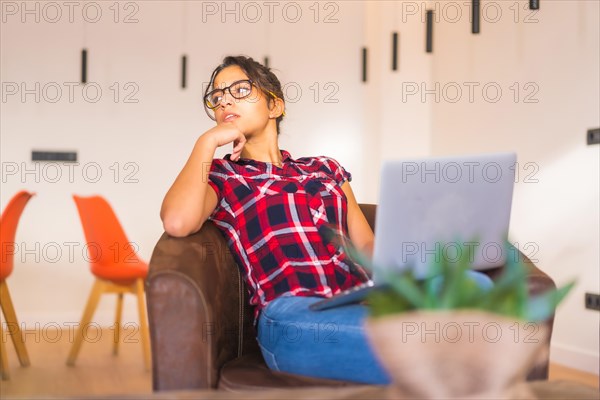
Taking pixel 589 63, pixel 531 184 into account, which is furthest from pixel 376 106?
pixel 589 63

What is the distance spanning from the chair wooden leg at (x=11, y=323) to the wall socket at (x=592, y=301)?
2.79 meters

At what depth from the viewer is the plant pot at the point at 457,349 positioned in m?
0.55

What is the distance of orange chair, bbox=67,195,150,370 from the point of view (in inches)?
139

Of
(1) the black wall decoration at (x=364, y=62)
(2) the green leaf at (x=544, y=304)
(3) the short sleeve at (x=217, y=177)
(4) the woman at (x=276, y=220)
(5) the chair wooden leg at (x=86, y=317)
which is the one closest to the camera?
(2) the green leaf at (x=544, y=304)

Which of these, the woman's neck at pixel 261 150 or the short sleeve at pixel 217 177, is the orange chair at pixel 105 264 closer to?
the woman's neck at pixel 261 150

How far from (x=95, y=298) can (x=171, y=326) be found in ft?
8.23

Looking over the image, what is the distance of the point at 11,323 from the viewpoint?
336 cm

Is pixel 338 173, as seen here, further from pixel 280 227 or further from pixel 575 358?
pixel 575 358

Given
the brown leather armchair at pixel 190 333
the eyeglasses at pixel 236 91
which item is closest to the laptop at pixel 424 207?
the brown leather armchair at pixel 190 333

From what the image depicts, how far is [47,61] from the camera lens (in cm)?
478

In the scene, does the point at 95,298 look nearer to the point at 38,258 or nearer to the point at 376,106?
the point at 38,258

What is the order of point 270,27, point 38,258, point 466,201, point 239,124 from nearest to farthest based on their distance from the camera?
point 466,201, point 239,124, point 38,258, point 270,27

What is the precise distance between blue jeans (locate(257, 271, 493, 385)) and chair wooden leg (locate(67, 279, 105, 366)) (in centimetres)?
239

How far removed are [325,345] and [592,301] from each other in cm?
245
